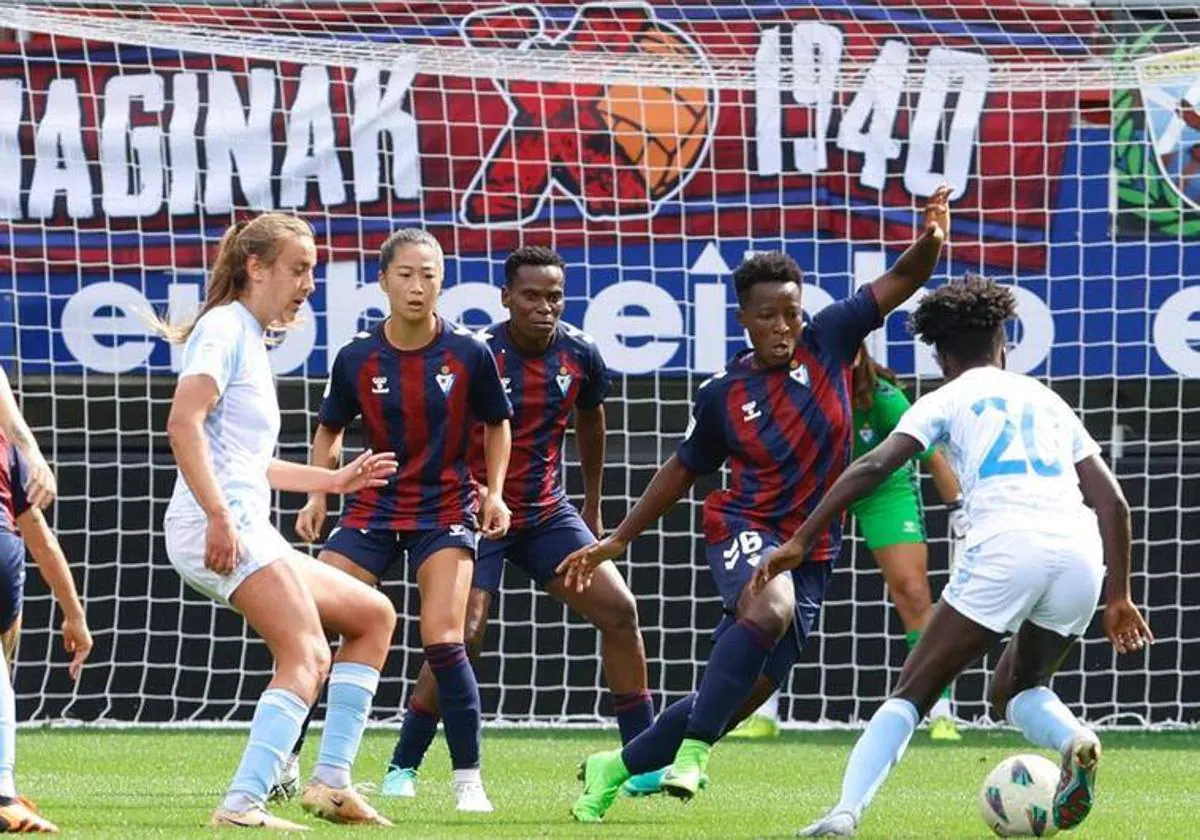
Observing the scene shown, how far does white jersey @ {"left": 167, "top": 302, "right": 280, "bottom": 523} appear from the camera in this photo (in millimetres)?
6039

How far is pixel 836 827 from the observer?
5855mm

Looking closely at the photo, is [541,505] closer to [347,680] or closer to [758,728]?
[347,680]

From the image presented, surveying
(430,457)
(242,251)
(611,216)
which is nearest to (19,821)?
(242,251)

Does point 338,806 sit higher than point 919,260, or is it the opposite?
point 919,260

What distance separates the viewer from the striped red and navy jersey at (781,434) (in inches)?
287

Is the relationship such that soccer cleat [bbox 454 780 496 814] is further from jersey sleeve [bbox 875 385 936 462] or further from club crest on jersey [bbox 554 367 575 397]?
jersey sleeve [bbox 875 385 936 462]

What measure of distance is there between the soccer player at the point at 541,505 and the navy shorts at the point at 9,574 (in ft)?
6.77

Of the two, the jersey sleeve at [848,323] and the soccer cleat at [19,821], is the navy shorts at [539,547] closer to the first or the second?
the jersey sleeve at [848,323]

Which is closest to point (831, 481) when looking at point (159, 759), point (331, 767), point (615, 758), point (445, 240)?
point (615, 758)

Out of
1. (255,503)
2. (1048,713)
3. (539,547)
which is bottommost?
(1048,713)

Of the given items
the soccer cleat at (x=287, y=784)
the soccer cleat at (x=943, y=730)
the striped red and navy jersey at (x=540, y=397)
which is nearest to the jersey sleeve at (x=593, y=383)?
the striped red and navy jersey at (x=540, y=397)

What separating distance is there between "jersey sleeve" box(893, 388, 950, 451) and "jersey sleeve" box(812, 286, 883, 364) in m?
1.28

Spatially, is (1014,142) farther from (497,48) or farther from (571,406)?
(571,406)

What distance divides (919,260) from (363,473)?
1.90 metres
